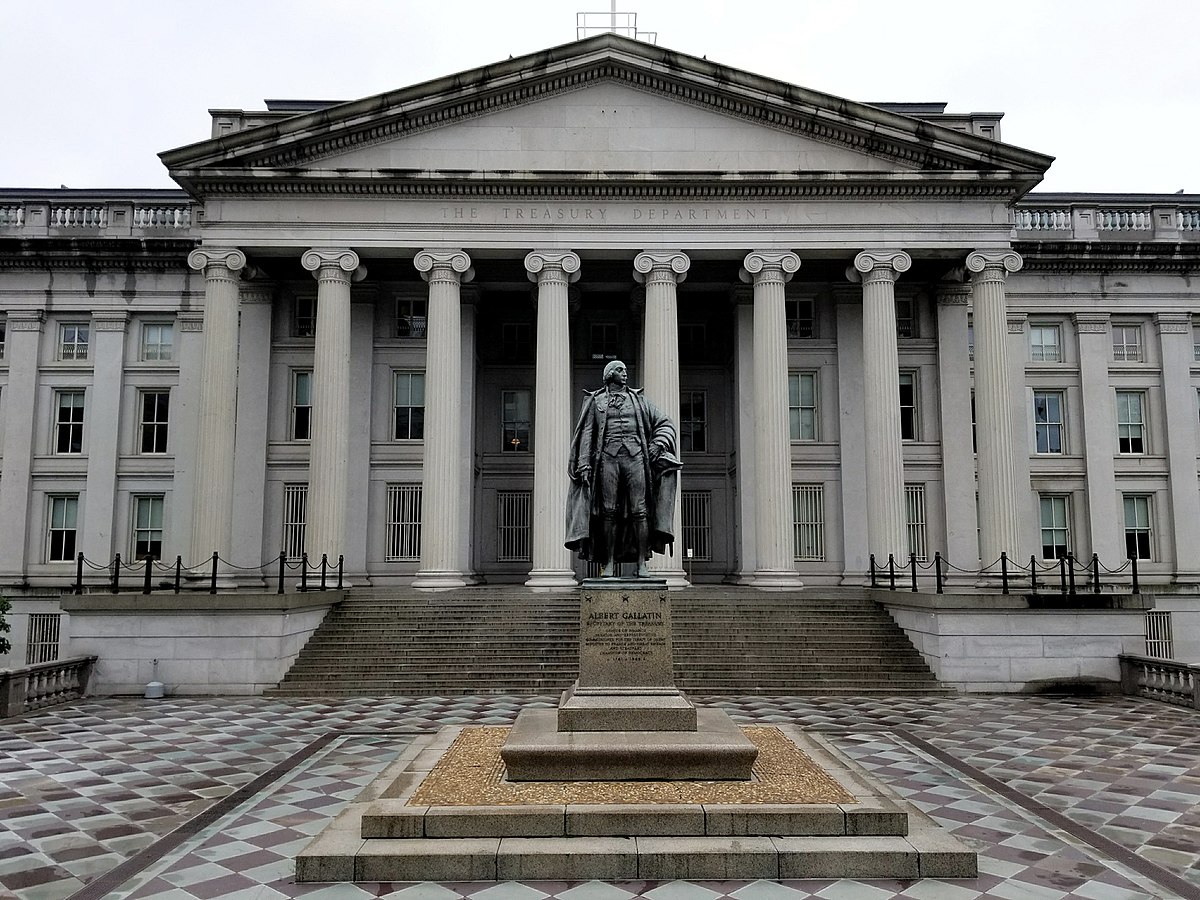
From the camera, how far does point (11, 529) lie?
92.0 ft

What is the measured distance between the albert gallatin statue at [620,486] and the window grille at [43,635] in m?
24.0

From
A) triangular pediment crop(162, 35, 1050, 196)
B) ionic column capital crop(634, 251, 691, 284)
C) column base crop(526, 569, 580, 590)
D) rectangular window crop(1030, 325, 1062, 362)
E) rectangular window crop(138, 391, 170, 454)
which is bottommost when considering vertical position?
column base crop(526, 569, 580, 590)

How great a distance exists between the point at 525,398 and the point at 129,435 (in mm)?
12719

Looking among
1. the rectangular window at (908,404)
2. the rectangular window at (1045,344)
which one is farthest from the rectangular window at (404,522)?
the rectangular window at (1045,344)

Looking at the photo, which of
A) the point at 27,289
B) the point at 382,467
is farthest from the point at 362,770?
the point at 27,289

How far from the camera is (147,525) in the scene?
1123 inches

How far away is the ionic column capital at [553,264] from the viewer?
23906mm

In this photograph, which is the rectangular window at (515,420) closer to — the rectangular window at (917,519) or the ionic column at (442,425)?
the ionic column at (442,425)

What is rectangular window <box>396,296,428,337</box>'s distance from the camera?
27.4 metres

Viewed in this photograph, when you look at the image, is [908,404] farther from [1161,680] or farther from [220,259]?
[220,259]

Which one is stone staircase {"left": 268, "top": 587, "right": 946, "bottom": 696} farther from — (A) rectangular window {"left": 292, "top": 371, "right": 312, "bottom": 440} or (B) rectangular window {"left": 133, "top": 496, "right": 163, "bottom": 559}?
(B) rectangular window {"left": 133, "top": 496, "right": 163, "bottom": 559}

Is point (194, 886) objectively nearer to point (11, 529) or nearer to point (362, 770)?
point (362, 770)

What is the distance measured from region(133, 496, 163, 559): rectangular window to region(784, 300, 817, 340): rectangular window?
2064cm

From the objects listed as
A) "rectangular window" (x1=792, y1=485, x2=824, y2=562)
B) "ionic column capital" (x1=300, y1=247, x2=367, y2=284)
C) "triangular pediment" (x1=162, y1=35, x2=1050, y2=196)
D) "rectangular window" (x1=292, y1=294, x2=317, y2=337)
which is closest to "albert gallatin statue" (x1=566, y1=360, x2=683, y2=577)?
"triangular pediment" (x1=162, y1=35, x2=1050, y2=196)
